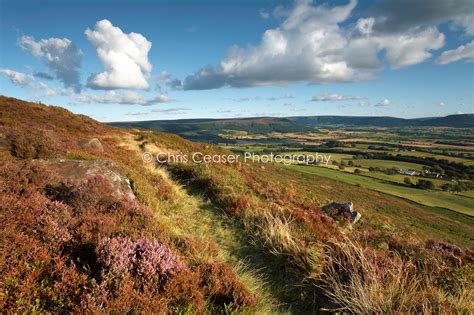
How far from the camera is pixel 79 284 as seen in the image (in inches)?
152

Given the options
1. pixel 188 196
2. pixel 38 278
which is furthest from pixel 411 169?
pixel 38 278

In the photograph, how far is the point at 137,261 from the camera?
14.4 ft

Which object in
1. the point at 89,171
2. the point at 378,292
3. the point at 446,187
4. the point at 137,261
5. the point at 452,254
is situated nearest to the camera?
the point at 137,261

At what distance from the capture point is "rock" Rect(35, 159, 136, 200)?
7935 mm

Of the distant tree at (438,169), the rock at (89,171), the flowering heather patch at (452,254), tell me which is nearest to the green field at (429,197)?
the distant tree at (438,169)

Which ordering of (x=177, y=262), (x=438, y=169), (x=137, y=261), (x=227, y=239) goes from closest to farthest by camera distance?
(x=137, y=261) → (x=177, y=262) → (x=227, y=239) → (x=438, y=169)

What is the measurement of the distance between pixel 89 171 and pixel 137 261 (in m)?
4.99

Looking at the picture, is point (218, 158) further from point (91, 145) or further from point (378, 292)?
point (378, 292)

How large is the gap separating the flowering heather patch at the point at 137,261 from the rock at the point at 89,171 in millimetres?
3533

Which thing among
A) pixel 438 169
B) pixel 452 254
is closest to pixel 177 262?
pixel 452 254

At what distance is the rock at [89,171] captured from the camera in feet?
26.0

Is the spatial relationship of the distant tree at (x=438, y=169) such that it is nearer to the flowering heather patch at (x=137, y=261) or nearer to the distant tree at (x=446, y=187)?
the distant tree at (x=446, y=187)

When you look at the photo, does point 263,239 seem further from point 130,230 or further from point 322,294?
point 130,230

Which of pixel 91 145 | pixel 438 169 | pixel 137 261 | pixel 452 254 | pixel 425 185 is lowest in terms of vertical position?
pixel 425 185
